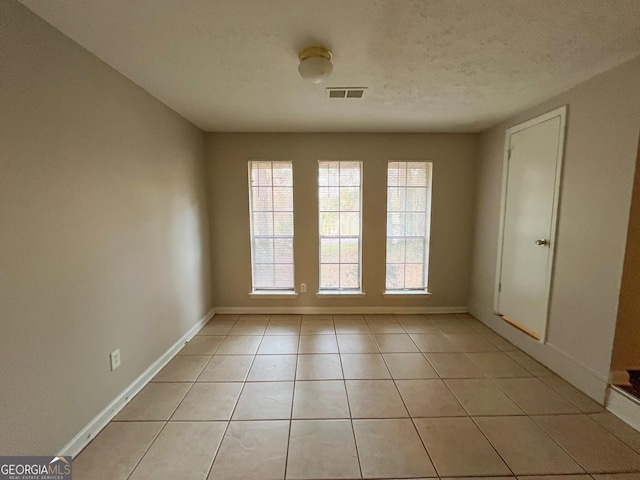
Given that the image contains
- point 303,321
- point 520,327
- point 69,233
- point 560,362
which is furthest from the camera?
point 303,321

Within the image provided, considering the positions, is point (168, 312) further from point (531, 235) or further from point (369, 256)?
point (531, 235)

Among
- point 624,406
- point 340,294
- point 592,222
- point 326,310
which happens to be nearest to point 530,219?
point 592,222

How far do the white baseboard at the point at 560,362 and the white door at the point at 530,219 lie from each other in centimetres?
10

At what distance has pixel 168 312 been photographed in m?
2.40

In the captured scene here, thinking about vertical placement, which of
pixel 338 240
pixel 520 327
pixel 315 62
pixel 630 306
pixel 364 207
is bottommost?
pixel 520 327

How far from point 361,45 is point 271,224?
2.29 metres

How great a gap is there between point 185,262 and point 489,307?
358cm

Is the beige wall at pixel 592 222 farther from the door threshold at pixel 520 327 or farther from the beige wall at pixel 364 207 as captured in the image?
the beige wall at pixel 364 207

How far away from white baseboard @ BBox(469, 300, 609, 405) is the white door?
10 centimetres

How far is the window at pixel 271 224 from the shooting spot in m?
3.33

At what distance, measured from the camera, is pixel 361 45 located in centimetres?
153

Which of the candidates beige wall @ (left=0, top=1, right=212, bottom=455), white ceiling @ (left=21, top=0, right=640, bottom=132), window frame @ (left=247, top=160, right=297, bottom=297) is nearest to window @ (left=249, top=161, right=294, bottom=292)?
window frame @ (left=247, top=160, right=297, bottom=297)

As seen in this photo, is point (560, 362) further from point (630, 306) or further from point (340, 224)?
point (340, 224)

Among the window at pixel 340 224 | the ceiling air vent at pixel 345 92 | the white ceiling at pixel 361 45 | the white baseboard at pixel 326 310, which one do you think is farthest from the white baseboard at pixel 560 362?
the ceiling air vent at pixel 345 92
